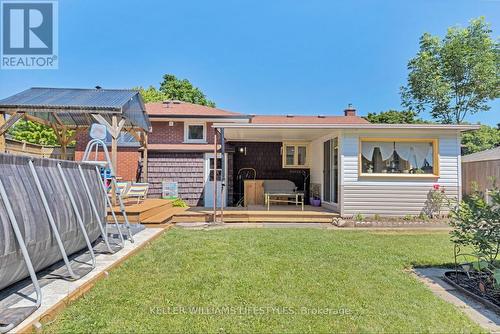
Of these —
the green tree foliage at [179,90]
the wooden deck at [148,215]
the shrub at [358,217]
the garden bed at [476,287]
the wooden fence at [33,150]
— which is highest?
the green tree foliage at [179,90]

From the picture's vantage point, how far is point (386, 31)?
16.5 meters

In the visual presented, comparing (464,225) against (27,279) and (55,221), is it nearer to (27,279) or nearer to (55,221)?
(55,221)

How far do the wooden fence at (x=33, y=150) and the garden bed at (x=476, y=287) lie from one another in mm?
12263

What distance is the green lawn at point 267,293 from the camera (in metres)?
2.54

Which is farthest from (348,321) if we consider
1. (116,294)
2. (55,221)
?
(55,221)

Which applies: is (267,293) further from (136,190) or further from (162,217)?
(136,190)

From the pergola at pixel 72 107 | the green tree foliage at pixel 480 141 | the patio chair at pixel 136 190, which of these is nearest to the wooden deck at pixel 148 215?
the patio chair at pixel 136 190

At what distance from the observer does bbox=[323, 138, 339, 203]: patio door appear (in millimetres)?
9023

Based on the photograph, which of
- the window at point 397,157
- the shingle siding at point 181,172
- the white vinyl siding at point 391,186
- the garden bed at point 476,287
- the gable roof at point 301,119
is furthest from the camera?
the gable roof at point 301,119

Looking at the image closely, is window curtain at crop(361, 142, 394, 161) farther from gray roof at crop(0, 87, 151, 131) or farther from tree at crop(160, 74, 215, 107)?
tree at crop(160, 74, 215, 107)

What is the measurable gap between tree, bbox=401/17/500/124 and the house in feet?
45.9

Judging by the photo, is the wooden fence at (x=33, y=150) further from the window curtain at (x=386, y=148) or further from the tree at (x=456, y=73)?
the tree at (x=456, y=73)

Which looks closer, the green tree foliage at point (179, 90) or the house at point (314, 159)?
the house at point (314, 159)

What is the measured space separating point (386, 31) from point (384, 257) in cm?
Result: 1602
